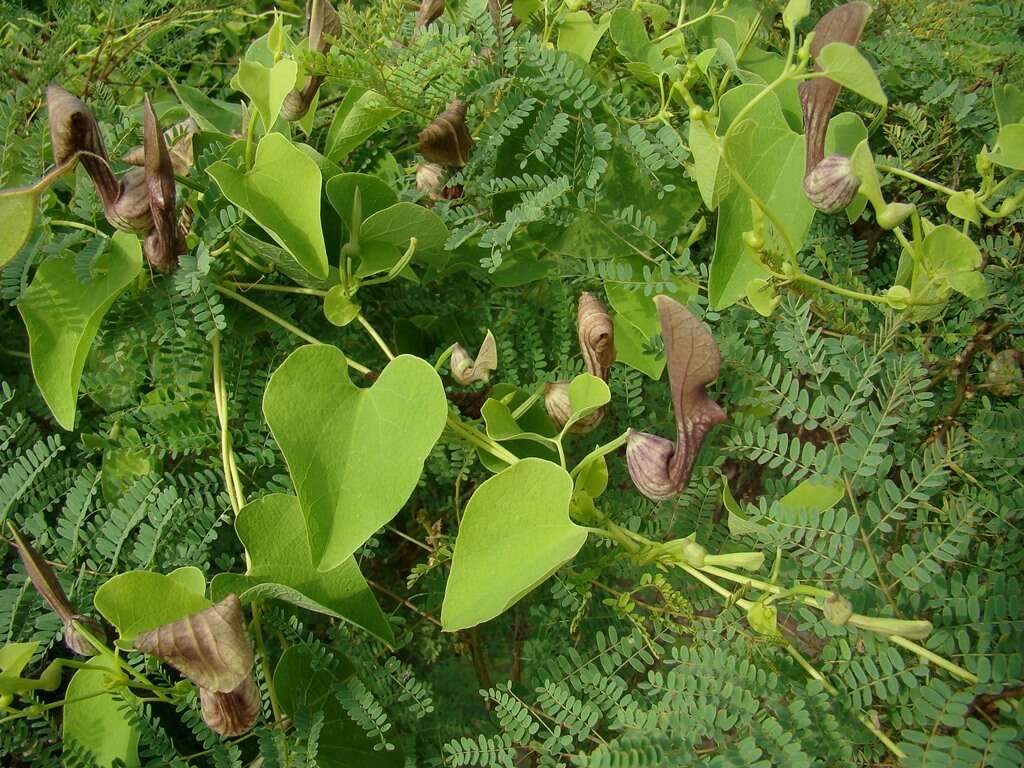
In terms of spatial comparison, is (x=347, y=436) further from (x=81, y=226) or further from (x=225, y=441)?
(x=81, y=226)

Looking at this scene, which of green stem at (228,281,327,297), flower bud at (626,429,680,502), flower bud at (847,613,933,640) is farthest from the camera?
green stem at (228,281,327,297)

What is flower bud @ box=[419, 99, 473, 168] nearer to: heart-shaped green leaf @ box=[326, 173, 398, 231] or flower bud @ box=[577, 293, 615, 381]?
heart-shaped green leaf @ box=[326, 173, 398, 231]

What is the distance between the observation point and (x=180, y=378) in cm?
69

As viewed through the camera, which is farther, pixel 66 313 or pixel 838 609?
pixel 66 313

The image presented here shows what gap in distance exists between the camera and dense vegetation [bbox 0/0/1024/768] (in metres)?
0.53

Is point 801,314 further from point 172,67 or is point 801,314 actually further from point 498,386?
point 172,67

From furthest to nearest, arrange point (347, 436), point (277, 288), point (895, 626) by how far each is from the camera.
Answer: point (277, 288) → point (347, 436) → point (895, 626)

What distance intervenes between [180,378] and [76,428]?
139 millimetres

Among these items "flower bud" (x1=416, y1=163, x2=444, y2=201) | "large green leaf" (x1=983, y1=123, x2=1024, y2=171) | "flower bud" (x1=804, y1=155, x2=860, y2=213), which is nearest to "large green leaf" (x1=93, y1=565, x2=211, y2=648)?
"flower bud" (x1=416, y1=163, x2=444, y2=201)

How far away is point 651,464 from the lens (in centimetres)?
56

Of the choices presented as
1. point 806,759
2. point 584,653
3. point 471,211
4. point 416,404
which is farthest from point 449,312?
point 806,759

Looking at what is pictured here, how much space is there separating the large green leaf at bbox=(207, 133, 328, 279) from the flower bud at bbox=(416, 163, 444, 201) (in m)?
0.15

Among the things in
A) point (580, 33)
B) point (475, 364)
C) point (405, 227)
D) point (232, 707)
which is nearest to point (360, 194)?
point (405, 227)

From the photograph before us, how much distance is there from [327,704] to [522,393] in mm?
293
